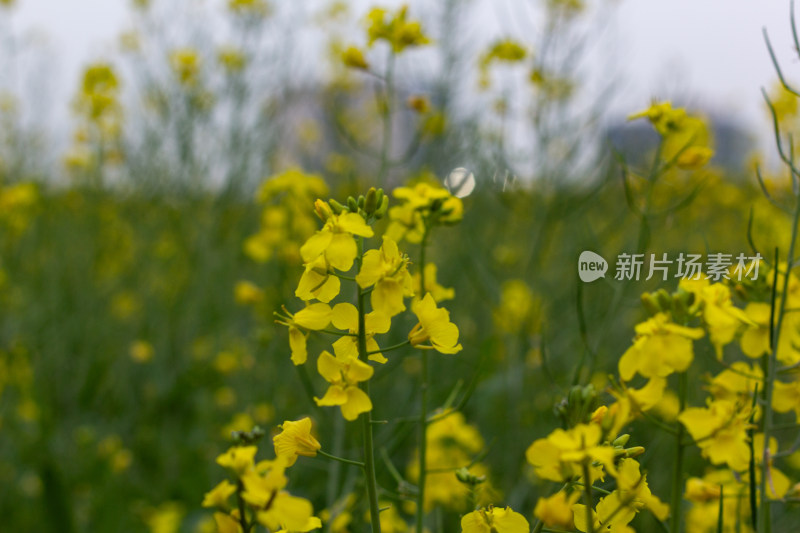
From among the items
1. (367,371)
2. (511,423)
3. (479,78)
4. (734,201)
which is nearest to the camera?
(367,371)

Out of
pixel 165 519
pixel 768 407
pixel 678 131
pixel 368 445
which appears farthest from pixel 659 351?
pixel 165 519

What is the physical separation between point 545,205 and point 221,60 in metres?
2.01

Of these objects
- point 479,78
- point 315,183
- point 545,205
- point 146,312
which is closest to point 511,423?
point 545,205

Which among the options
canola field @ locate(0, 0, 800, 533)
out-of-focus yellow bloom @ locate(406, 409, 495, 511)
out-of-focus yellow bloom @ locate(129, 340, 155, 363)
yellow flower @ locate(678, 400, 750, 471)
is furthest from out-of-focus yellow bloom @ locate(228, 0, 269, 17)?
yellow flower @ locate(678, 400, 750, 471)

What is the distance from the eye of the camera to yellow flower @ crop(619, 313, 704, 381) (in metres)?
0.74

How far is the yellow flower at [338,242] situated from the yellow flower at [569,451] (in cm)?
26

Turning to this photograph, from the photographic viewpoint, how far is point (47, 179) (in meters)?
5.00

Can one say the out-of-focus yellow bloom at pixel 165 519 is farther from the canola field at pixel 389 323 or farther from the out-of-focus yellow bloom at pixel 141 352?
the out-of-focus yellow bloom at pixel 141 352

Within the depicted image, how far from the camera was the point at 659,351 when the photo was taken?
2.49 feet

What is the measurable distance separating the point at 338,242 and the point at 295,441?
0.72ft

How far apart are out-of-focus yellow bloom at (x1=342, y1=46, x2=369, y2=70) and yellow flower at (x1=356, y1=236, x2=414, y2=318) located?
1.18m

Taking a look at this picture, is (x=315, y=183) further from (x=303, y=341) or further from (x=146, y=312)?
(x=146, y=312)

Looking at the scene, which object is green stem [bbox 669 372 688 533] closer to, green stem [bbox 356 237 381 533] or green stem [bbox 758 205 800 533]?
green stem [bbox 758 205 800 533]

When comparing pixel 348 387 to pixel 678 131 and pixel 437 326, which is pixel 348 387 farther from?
pixel 678 131
